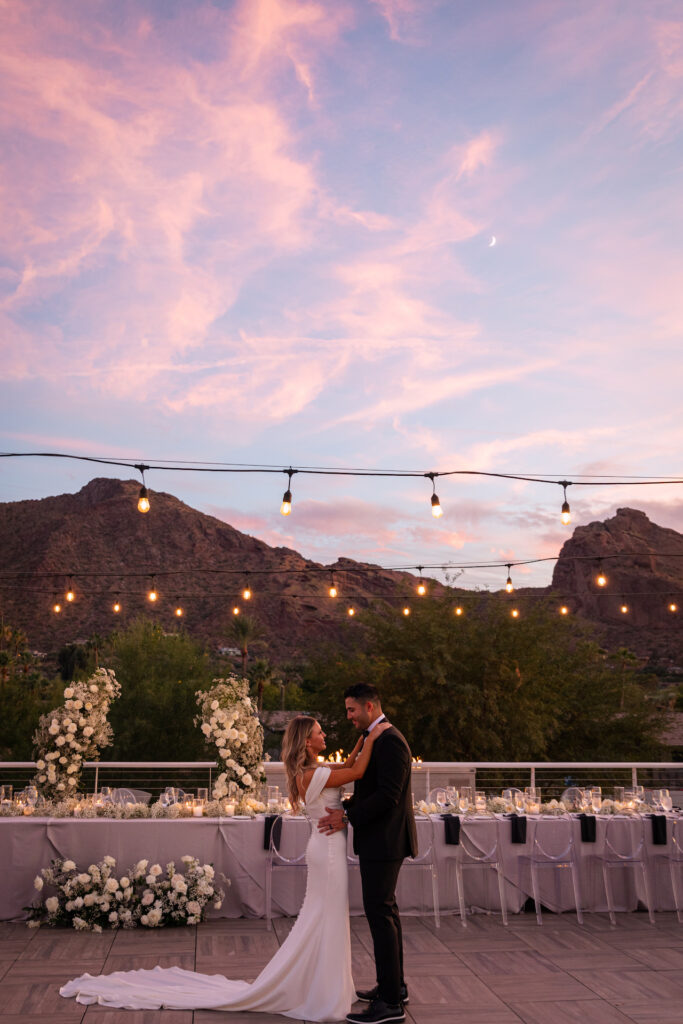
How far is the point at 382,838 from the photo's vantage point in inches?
168

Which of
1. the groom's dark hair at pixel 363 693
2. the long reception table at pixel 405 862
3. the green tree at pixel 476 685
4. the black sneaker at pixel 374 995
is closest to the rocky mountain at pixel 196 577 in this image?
the green tree at pixel 476 685

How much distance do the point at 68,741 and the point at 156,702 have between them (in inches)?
890

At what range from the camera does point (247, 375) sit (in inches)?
649

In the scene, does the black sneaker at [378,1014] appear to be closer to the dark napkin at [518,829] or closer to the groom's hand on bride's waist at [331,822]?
the groom's hand on bride's waist at [331,822]

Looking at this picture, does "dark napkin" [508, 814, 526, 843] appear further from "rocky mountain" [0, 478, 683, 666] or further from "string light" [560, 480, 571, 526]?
"rocky mountain" [0, 478, 683, 666]

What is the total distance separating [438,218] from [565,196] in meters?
1.81

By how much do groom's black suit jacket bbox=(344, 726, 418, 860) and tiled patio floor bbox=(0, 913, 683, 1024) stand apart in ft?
2.95

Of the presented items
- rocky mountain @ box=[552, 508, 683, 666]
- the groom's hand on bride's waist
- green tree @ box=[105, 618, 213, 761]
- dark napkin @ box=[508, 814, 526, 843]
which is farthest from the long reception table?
rocky mountain @ box=[552, 508, 683, 666]

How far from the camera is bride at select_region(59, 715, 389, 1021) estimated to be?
165 inches

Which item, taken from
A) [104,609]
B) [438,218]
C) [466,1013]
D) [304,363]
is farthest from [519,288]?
[104,609]

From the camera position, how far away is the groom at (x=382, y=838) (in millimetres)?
4176

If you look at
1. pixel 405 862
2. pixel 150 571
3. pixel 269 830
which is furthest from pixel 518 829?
pixel 150 571

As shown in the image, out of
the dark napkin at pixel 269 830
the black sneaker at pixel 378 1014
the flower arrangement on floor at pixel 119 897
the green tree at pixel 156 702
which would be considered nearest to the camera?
the black sneaker at pixel 378 1014

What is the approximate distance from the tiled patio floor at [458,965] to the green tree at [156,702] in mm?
22421
